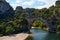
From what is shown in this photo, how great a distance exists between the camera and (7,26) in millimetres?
77625

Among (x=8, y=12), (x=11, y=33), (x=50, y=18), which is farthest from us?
(x=8, y=12)

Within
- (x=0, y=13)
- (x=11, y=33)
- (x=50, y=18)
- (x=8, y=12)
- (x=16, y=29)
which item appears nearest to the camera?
(x=11, y=33)

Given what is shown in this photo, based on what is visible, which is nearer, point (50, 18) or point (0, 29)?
point (0, 29)

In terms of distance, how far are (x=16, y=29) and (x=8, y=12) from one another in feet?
110

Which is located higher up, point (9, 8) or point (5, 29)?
point (9, 8)

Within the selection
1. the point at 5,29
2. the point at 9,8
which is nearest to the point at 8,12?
the point at 9,8

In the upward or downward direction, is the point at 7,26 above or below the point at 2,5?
below

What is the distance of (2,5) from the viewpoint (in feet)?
360

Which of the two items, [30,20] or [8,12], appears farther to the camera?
[8,12]

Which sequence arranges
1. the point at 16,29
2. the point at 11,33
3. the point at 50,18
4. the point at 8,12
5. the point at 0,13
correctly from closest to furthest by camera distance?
the point at 11,33, the point at 16,29, the point at 50,18, the point at 0,13, the point at 8,12

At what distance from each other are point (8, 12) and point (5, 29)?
37.7 metres

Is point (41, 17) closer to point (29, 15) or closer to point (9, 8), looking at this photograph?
point (29, 15)

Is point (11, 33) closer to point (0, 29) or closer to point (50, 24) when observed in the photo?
point (0, 29)

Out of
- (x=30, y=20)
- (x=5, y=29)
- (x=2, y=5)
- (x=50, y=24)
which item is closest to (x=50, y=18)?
(x=50, y=24)
